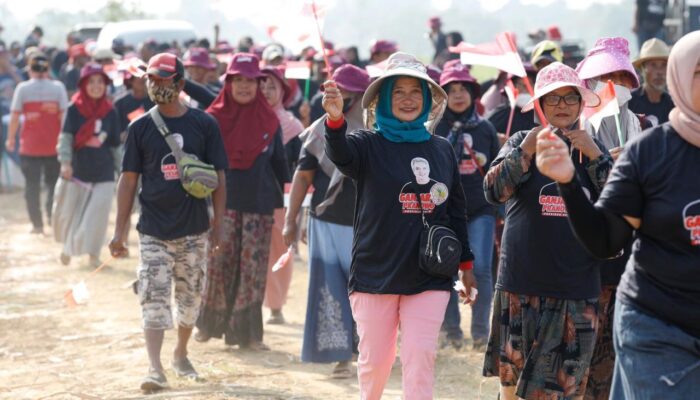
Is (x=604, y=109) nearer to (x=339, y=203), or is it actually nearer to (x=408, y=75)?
(x=408, y=75)

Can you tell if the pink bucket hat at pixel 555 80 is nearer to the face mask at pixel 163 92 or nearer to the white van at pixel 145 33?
the face mask at pixel 163 92

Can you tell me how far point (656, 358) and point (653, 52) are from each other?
5688 mm

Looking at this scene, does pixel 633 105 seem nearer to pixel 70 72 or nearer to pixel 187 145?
pixel 187 145

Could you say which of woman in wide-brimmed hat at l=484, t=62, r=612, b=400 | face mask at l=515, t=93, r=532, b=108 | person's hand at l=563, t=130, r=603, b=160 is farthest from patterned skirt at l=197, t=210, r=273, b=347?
person's hand at l=563, t=130, r=603, b=160

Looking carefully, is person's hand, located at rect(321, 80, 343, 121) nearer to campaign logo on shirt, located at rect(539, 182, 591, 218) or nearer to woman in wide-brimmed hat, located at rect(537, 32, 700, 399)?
campaign logo on shirt, located at rect(539, 182, 591, 218)

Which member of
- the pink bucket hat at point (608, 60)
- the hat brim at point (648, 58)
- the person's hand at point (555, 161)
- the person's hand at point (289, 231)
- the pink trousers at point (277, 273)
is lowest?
the pink trousers at point (277, 273)

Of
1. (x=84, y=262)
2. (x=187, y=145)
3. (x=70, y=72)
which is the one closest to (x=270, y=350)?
(x=187, y=145)

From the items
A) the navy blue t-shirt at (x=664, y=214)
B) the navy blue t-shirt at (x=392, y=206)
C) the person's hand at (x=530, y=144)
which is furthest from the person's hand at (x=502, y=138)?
the navy blue t-shirt at (x=664, y=214)

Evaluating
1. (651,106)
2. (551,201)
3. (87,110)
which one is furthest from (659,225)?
(87,110)

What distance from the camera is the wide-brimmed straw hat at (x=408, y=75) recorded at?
6453 millimetres

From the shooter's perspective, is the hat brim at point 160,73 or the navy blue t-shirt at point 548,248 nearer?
the navy blue t-shirt at point 548,248

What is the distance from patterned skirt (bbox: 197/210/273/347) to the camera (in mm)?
9938

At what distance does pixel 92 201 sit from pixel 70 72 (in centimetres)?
814

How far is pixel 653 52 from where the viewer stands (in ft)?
32.4
